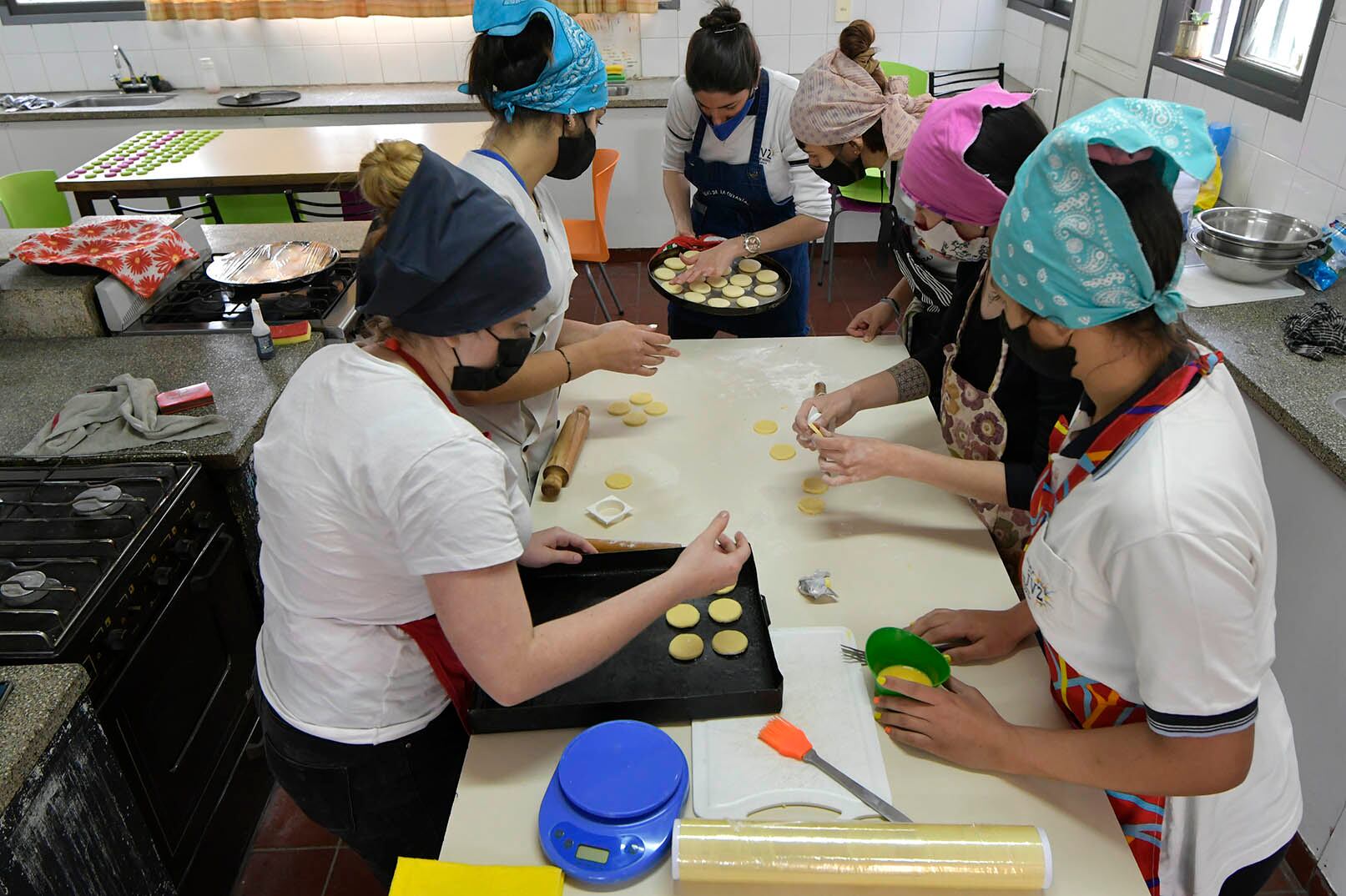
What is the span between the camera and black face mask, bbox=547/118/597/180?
1.90 m

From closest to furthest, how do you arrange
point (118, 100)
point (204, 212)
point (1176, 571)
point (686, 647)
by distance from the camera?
point (1176, 571), point (686, 647), point (204, 212), point (118, 100)

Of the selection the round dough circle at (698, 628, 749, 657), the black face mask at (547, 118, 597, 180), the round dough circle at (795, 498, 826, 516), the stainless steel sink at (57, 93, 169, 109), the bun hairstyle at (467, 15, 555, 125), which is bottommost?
the round dough circle at (795, 498, 826, 516)

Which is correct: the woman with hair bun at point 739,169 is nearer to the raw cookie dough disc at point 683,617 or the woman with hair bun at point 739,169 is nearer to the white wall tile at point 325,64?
the raw cookie dough disc at point 683,617

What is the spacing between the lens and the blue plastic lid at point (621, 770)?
1.10 metres

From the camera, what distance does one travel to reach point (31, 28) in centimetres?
537

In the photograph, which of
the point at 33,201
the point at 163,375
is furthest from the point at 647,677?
the point at 33,201

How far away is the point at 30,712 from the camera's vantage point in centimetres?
144

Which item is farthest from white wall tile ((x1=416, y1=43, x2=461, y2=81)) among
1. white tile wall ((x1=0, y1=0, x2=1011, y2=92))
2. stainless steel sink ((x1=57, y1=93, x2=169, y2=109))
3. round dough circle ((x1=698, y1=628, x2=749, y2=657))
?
round dough circle ((x1=698, y1=628, x2=749, y2=657))

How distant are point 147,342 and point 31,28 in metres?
4.28

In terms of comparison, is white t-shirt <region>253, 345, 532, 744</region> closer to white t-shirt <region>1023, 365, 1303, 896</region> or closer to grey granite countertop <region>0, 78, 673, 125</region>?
white t-shirt <region>1023, 365, 1303, 896</region>

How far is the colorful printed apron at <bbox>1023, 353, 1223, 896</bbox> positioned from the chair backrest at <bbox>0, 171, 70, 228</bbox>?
4.55 meters

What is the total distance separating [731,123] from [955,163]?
1.37 m

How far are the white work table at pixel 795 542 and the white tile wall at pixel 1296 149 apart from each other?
1.64 meters

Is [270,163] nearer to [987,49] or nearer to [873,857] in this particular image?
[987,49]
